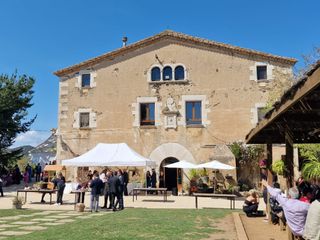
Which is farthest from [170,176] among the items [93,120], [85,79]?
[85,79]

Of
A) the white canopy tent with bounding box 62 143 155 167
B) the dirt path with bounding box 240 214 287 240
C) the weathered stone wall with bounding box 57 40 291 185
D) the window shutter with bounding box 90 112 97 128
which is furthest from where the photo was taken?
the window shutter with bounding box 90 112 97 128

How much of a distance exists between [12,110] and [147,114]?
1054cm

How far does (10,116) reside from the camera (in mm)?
26750

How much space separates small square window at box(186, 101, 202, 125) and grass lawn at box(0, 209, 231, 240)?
36.5 ft

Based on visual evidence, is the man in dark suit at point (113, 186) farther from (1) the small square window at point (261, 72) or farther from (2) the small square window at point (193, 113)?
(1) the small square window at point (261, 72)

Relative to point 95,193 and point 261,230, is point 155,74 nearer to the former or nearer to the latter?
point 95,193

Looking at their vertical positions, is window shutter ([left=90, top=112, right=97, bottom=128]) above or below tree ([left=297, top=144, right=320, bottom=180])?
above

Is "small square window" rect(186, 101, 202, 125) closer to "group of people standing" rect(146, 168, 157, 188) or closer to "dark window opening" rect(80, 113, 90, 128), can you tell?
"group of people standing" rect(146, 168, 157, 188)

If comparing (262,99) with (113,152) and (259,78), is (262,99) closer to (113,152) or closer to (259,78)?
(259,78)

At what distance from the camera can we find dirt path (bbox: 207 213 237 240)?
7645mm

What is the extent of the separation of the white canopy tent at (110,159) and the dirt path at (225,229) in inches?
252

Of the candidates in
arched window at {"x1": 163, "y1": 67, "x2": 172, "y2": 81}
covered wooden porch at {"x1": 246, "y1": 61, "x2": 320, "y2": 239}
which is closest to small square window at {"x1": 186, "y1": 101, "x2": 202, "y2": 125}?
arched window at {"x1": 163, "y1": 67, "x2": 172, "y2": 81}

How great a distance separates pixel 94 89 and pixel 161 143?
537cm

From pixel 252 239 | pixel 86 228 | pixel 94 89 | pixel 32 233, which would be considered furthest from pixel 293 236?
pixel 94 89
